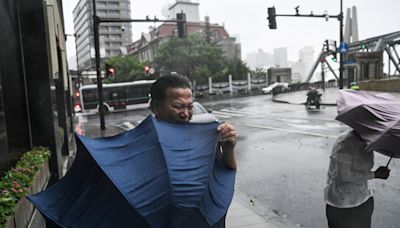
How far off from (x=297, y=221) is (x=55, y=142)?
3982 mm

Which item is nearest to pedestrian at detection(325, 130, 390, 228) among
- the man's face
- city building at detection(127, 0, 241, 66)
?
the man's face

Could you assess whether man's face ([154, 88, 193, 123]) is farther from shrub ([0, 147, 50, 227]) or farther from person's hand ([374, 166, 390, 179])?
person's hand ([374, 166, 390, 179])

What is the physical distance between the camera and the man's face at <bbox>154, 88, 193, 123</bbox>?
2023mm

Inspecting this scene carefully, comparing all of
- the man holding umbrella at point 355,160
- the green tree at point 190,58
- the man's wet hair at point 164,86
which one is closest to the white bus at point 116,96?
the green tree at point 190,58

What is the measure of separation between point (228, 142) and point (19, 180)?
99.2 inches

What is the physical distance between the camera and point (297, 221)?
4961 millimetres

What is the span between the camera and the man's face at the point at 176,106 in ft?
6.64

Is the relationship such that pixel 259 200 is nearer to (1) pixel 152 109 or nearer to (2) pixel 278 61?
(1) pixel 152 109

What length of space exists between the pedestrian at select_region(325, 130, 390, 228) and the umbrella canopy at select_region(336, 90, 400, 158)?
17 cm

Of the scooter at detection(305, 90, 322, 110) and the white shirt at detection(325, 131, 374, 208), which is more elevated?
the white shirt at detection(325, 131, 374, 208)

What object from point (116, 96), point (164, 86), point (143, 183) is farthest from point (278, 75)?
point (143, 183)

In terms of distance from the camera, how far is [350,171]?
2.91m

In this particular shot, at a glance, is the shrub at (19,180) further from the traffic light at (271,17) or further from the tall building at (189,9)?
→ the tall building at (189,9)

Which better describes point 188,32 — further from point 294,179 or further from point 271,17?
point 294,179
